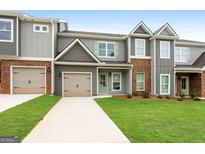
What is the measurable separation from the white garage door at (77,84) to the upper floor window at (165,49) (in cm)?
759

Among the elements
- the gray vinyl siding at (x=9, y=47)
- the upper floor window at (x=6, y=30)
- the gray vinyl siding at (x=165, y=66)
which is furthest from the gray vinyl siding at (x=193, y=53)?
the upper floor window at (x=6, y=30)

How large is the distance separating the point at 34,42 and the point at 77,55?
3738mm

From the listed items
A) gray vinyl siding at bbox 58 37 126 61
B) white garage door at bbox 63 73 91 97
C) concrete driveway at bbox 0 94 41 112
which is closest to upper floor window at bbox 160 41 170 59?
gray vinyl siding at bbox 58 37 126 61

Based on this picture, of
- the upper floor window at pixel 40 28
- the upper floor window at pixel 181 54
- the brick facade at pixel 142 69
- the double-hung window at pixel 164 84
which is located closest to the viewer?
the upper floor window at pixel 40 28

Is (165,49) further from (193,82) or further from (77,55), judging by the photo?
(77,55)

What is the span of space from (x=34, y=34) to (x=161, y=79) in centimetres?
1253

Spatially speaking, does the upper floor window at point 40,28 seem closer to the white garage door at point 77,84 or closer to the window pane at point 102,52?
the white garage door at point 77,84

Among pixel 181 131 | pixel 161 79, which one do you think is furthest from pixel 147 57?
pixel 181 131

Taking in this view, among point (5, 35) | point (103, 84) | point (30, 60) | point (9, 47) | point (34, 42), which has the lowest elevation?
point (103, 84)

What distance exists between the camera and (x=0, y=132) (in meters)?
5.38

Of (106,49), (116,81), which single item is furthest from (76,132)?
(106,49)

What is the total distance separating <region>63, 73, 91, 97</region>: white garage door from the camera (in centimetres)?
1702

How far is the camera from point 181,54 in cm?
2122

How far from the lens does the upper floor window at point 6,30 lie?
14.7 meters
